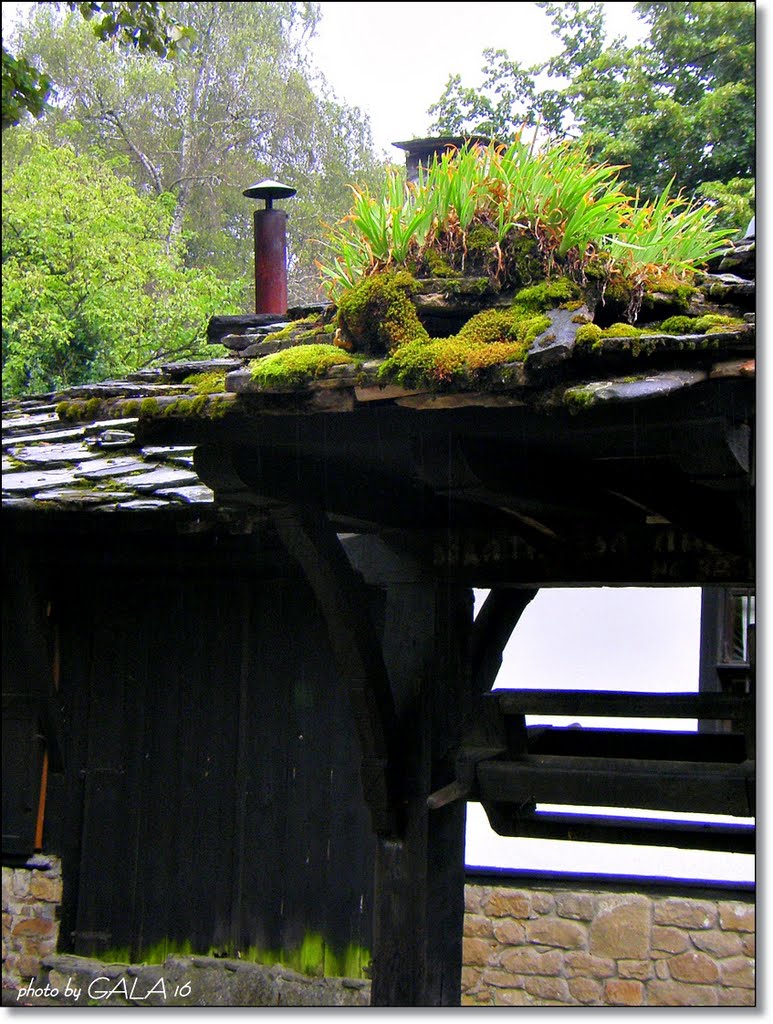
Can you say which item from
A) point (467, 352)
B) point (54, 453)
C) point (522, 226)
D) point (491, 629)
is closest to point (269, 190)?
point (54, 453)

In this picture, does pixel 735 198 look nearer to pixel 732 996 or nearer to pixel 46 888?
pixel 732 996

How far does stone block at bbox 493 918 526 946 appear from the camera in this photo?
3992mm

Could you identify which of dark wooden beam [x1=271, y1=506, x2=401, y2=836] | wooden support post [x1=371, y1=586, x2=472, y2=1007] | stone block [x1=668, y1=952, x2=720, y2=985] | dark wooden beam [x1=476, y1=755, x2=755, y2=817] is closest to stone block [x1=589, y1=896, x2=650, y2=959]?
stone block [x1=668, y1=952, x2=720, y2=985]

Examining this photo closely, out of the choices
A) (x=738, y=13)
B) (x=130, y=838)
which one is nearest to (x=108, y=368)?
(x=130, y=838)

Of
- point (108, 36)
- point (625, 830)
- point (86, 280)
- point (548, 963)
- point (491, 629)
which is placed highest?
point (108, 36)

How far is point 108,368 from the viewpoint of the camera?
665cm

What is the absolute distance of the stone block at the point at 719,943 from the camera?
3.76 metres

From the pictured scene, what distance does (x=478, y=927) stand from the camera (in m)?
4.03

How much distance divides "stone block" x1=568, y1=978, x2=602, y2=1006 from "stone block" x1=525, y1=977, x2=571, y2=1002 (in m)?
0.02

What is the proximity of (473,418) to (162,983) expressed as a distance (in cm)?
284

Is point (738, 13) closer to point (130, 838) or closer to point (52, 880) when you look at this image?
point (130, 838)

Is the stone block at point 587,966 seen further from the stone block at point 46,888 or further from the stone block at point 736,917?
the stone block at point 46,888

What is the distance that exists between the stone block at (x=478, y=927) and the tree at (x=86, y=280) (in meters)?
2.64

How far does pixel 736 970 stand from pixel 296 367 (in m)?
2.86
